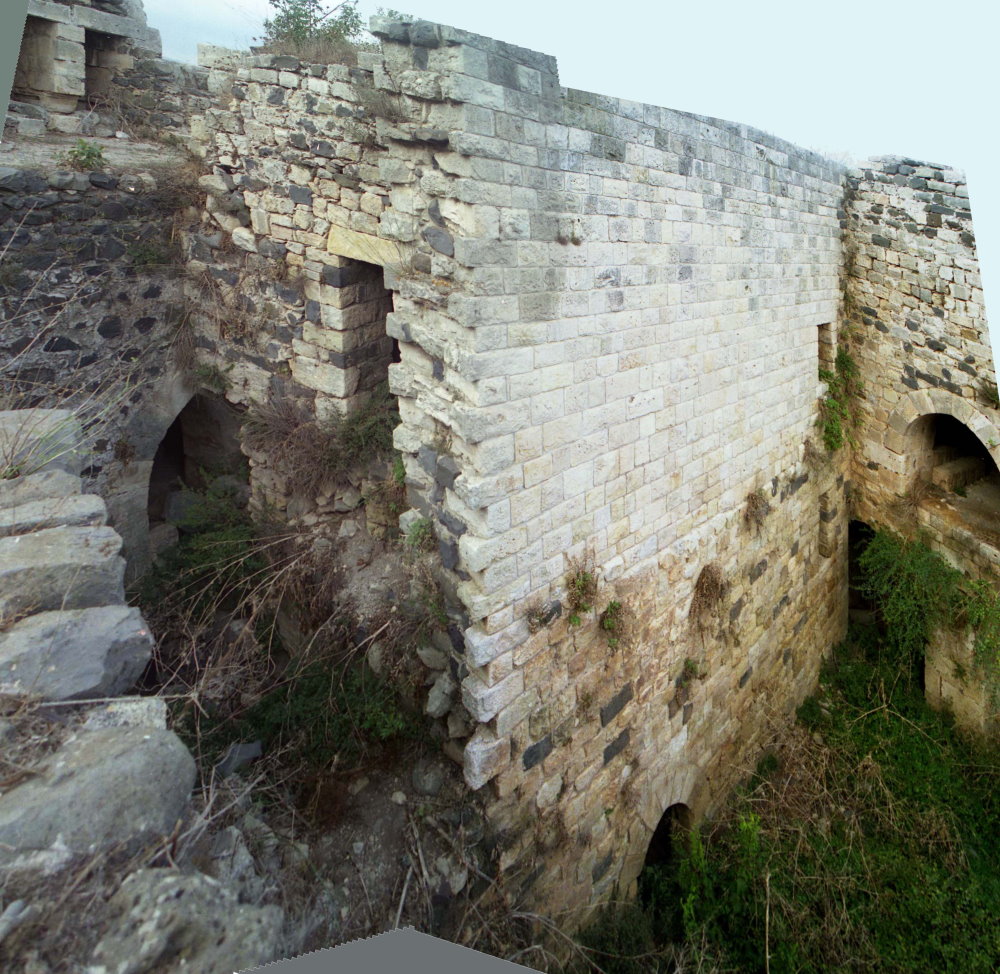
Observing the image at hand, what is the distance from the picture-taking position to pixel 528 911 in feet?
13.8

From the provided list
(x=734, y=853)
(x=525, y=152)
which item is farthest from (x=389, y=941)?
(x=734, y=853)

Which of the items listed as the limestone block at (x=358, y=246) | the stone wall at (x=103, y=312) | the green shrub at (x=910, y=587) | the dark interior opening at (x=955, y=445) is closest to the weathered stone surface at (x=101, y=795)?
the limestone block at (x=358, y=246)

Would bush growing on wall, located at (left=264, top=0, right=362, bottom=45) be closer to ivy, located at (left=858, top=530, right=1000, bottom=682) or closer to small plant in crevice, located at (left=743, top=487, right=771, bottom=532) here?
small plant in crevice, located at (left=743, top=487, right=771, bottom=532)

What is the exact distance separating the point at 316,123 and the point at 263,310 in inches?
52.7

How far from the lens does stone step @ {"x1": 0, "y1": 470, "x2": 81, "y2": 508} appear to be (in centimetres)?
263

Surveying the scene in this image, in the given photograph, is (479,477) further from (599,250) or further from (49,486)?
(49,486)

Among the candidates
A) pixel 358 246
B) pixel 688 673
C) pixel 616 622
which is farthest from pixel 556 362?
pixel 688 673

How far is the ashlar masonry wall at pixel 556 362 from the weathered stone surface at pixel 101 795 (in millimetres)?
1975

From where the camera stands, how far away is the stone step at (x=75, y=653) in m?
1.93

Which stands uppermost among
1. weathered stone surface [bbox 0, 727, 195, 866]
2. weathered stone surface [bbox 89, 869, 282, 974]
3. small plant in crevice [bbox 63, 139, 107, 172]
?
small plant in crevice [bbox 63, 139, 107, 172]

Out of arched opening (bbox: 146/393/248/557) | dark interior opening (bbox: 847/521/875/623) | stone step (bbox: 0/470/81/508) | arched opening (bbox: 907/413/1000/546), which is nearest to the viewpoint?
stone step (bbox: 0/470/81/508)

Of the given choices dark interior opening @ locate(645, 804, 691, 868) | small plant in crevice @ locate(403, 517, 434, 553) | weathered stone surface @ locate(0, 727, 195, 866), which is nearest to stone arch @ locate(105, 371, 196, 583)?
small plant in crevice @ locate(403, 517, 434, 553)

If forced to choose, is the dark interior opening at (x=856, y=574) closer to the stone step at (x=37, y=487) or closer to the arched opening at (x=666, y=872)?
the arched opening at (x=666, y=872)

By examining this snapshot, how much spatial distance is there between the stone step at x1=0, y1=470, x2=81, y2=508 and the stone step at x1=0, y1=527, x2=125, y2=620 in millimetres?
283
